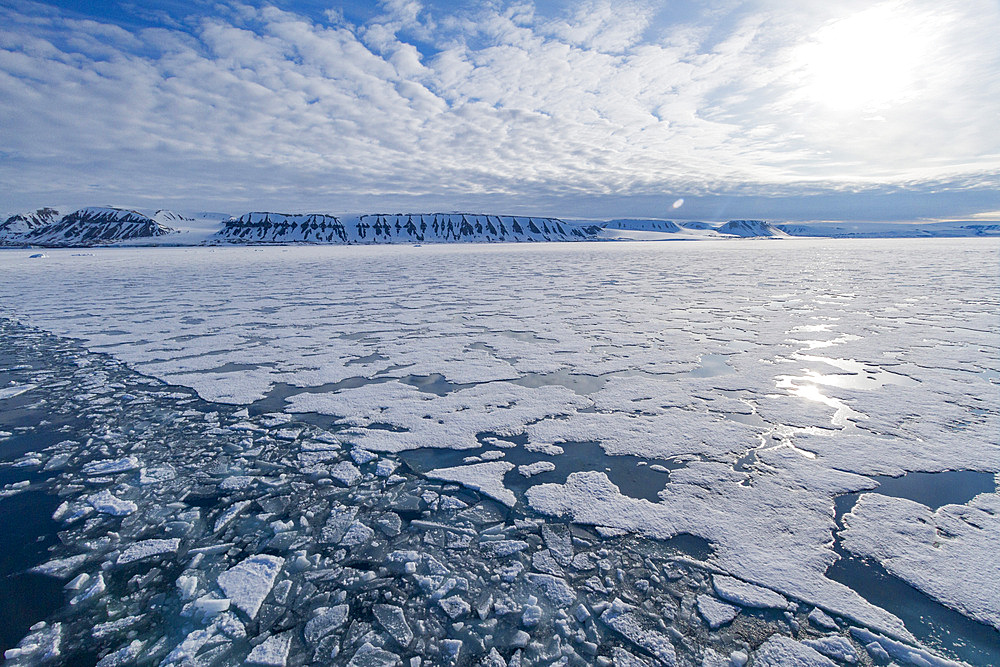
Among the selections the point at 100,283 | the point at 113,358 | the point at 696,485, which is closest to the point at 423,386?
the point at 696,485

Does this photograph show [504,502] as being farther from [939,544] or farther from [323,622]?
[939,544]

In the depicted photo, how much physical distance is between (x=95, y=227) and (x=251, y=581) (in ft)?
788

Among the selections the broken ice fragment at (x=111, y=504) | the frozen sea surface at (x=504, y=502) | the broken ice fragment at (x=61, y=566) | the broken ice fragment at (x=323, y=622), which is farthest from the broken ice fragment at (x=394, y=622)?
the broken ice fragment at (x=111, y=504)

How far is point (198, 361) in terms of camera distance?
23.0 feet

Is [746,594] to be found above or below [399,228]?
below

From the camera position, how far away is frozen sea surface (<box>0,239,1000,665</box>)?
2363 mm

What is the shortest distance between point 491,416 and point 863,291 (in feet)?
50.6

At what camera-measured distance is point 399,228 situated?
535ft

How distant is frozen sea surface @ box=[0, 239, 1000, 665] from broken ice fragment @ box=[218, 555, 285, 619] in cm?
1

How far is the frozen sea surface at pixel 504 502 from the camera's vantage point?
7.75 feet

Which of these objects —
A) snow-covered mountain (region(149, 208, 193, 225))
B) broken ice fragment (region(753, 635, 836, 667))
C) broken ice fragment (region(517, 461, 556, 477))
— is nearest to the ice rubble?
broken ice fragment (region(753, 635, 836, 667))

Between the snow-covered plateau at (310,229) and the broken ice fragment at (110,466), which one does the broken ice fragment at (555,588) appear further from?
the snow-covered plateau at (310,229)

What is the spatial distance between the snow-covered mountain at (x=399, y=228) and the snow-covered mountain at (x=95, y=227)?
30567 millimetres

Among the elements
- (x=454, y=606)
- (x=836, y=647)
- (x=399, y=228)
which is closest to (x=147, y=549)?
(x=454, y=606)
